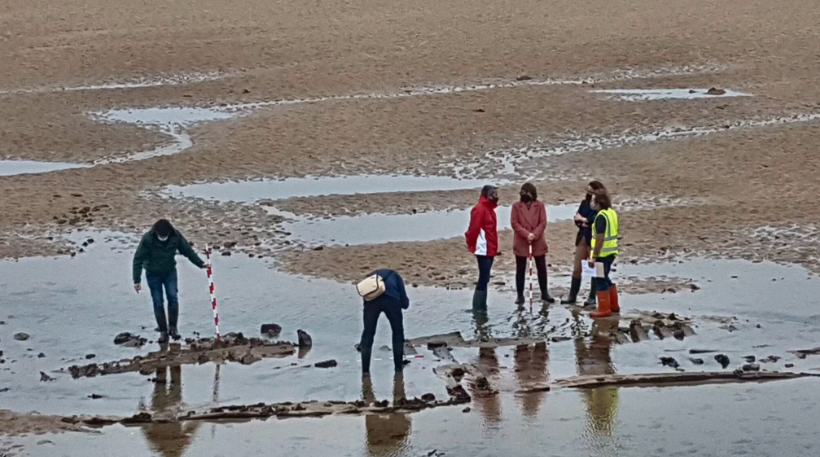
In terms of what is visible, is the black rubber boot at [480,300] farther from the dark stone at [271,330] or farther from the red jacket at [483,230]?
the dark stone at [271,330]

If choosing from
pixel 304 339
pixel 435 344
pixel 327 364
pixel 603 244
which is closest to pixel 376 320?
pixel 327 364

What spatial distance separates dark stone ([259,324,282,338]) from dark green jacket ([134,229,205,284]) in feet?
4.14

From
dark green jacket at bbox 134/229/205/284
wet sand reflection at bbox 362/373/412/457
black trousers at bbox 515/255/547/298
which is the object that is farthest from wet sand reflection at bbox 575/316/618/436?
dark green jacket at bbox 134/229/205/284

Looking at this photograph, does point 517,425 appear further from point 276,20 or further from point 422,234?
point 276,20

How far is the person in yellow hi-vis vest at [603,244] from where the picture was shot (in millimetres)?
15992

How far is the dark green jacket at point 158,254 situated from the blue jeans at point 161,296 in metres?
0.08

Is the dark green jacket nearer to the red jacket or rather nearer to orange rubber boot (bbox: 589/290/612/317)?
the red jacket

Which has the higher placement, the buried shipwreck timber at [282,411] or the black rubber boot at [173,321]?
the black rubber boot at [173,321]

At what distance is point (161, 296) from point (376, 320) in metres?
3.32

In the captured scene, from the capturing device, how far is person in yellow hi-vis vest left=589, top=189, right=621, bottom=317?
52.5ft

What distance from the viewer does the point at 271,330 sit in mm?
16234

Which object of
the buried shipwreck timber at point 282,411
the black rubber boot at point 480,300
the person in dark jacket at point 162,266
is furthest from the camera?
the black rubber boot at point 480,300

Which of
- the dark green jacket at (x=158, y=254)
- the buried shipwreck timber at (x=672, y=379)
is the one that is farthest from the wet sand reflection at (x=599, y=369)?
the dark green jacket at (x=158, y=254)

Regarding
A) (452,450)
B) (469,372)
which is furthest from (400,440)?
(469,372)
